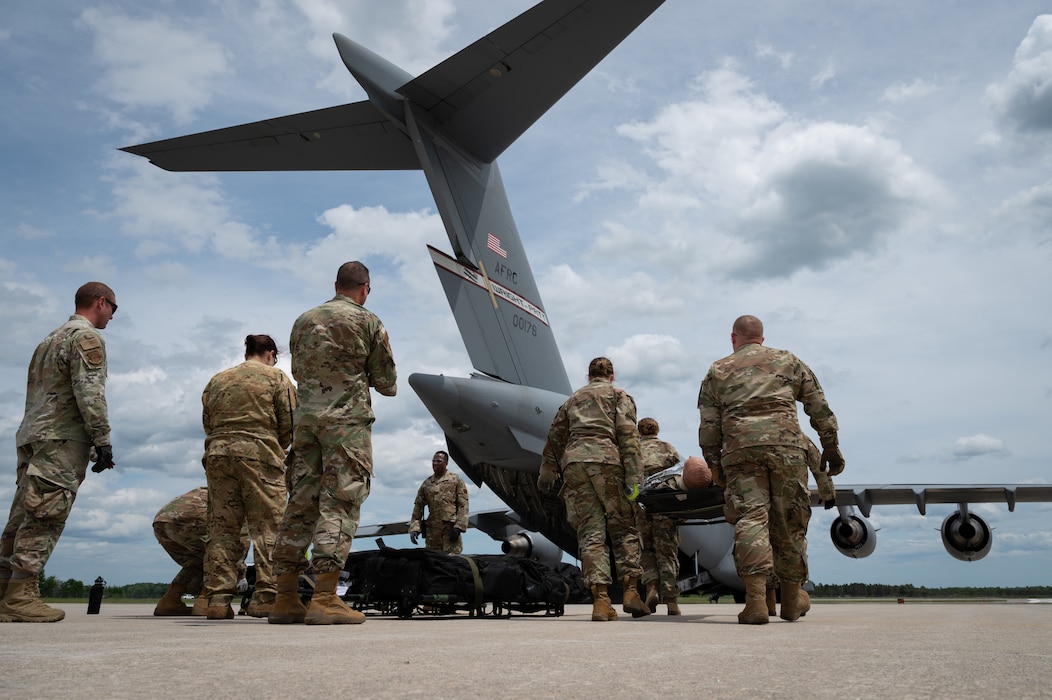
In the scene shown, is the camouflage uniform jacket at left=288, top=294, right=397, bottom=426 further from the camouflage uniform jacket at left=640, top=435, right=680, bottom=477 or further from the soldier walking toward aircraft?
Result: the soldier walking toward aircraft

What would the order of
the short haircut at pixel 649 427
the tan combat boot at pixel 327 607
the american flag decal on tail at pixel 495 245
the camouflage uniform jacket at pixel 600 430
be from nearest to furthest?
the tan combat boot at pixel 327 607 → the camouflage uniform jacket at pixel 600 430 → the short haircut at pixel 649 427 → the american flag decal on tail at pixel 495 245

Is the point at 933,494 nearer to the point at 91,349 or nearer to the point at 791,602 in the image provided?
the point at 791,602

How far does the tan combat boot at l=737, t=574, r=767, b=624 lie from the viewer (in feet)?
14.7

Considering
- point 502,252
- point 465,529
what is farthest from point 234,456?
point 465,529

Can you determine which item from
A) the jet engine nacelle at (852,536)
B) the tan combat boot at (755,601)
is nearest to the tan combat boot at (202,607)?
the tan combat boot at (755,601)

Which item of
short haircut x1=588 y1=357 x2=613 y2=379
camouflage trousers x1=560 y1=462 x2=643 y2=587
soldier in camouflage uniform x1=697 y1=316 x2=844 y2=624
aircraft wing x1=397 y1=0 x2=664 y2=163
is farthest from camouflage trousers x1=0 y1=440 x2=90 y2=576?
aircraft wing x1=397 y1=0 x2=664 y2=163

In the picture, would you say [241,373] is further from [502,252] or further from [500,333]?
[502,252]

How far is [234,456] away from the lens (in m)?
4.82

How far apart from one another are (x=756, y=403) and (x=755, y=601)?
1151 millimetres

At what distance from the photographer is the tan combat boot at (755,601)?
4.48 metres

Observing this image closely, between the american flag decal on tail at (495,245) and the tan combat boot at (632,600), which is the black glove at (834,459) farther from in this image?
the american flag decal on tail at (495,245)

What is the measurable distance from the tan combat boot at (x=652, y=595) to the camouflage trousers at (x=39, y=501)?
4282mm

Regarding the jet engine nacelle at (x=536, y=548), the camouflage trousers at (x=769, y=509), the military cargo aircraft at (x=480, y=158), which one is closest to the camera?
the camouflage trousers at (x=769, y=509)

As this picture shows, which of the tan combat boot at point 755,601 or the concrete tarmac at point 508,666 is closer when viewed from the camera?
the concrete tarmac at point 508,666
